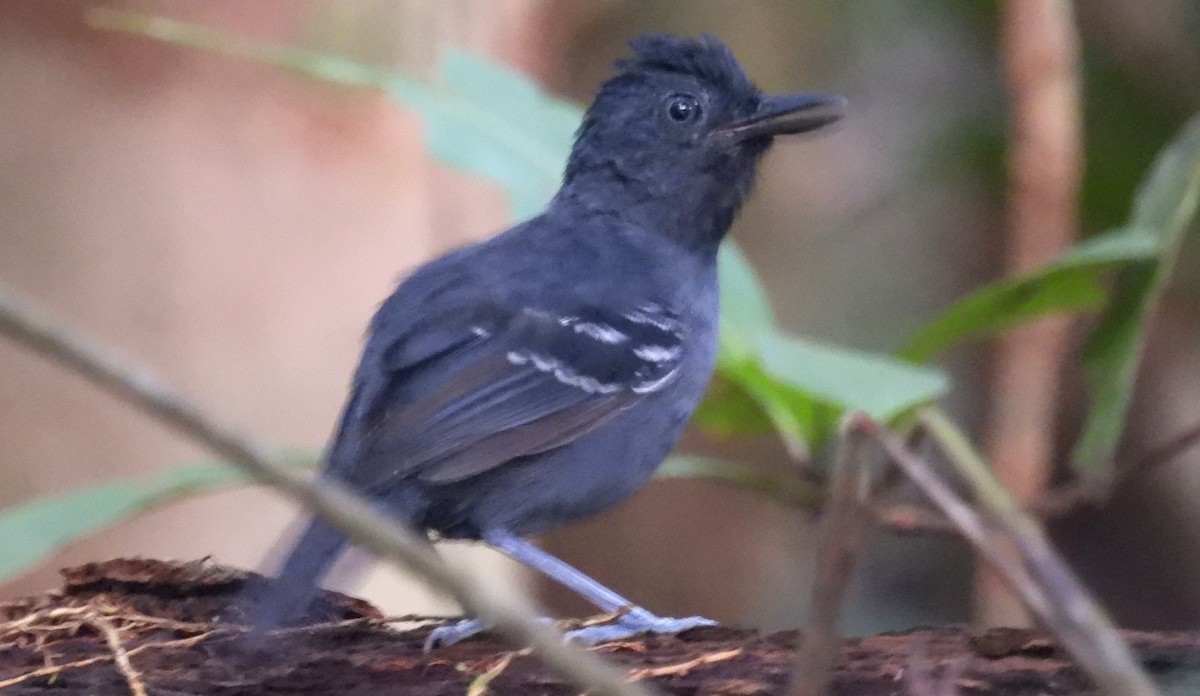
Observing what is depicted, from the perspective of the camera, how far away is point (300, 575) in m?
1.82

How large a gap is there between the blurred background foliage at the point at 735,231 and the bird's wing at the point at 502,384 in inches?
82.5

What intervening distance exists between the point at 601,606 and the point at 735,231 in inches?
128

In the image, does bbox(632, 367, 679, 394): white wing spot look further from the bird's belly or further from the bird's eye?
the bird's eye

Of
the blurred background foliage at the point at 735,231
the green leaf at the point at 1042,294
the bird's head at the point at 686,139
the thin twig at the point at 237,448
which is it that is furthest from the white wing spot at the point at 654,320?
the blurred background foliage at the point at 735,231

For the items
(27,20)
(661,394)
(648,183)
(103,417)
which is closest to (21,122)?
(27,20)

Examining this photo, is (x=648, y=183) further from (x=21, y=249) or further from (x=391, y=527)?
(x=21, y=249)

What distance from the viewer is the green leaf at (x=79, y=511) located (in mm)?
2167

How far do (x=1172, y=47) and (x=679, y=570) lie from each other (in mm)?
2695

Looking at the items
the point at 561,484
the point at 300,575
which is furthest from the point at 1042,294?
the point at 300,575

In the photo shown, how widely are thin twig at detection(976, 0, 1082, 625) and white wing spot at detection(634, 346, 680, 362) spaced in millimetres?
1398

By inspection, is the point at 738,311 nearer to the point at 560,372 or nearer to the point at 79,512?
the point at 560,372

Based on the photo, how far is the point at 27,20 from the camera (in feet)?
13.0

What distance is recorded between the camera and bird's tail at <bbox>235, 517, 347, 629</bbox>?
71.3 inches

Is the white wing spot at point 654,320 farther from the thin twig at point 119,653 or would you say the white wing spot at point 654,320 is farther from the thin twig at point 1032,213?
the thin twig at point 1032,213
